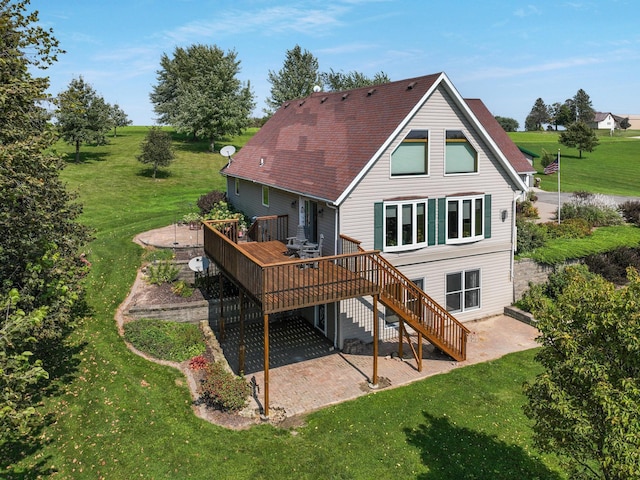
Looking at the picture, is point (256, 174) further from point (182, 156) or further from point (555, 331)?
point (182, 156)

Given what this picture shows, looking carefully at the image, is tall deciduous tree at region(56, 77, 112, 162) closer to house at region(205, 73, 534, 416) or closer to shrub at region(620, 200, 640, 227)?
house at region(205, 73, 534, 416)

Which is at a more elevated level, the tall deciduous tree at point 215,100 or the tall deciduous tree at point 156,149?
the tall deciduous tree at point 215,100

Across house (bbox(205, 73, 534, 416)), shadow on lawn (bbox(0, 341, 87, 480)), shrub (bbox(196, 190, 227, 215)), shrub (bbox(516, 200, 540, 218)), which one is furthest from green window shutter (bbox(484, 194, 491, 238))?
shrub (bbox(196, 190, 227, 215))

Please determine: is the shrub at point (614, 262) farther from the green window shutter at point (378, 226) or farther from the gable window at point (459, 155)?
the green window shutter at point (378, 226)

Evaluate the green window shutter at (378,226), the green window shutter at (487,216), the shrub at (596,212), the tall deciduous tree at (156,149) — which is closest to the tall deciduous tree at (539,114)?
the shrub at (596,212)

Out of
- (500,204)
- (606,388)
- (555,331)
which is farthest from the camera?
(500,204)

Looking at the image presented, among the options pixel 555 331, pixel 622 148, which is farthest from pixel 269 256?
pixel 622 148
